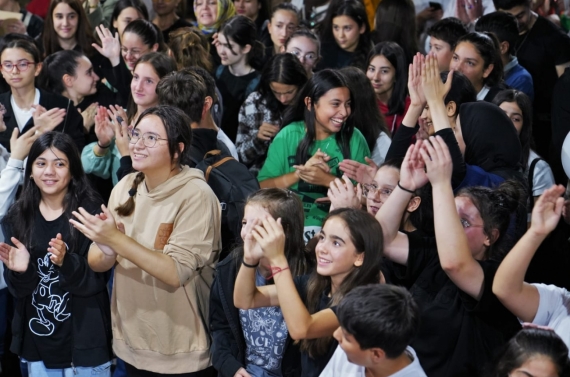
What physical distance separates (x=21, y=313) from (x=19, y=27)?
348 cm

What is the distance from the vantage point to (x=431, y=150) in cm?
332

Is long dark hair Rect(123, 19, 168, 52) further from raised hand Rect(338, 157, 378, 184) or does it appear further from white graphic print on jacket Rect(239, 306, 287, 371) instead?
white graphic print on jacket Rect(239, 306, 287, 371)

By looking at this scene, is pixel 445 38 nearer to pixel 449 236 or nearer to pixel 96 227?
pixel 449 236

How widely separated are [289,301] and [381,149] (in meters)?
2.01

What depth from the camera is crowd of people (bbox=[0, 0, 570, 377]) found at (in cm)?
322

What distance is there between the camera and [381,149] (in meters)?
5.04

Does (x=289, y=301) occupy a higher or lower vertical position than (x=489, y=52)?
lower

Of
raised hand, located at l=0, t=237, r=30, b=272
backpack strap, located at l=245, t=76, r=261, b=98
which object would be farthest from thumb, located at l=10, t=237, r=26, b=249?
backpack strap, located at l=245, t=76, r=261, b=98

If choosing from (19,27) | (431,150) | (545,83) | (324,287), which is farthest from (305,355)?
(19,27)

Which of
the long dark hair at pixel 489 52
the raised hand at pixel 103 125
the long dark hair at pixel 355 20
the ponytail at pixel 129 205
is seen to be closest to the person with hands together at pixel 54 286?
the ponytail at pixel 129 205

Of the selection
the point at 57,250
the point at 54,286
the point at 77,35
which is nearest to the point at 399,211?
the point at 57,250

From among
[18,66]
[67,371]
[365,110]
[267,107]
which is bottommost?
[67,371]

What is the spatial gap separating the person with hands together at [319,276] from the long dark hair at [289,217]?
145 mm

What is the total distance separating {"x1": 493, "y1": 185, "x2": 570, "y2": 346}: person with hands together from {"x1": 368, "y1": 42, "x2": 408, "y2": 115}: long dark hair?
2.67m
